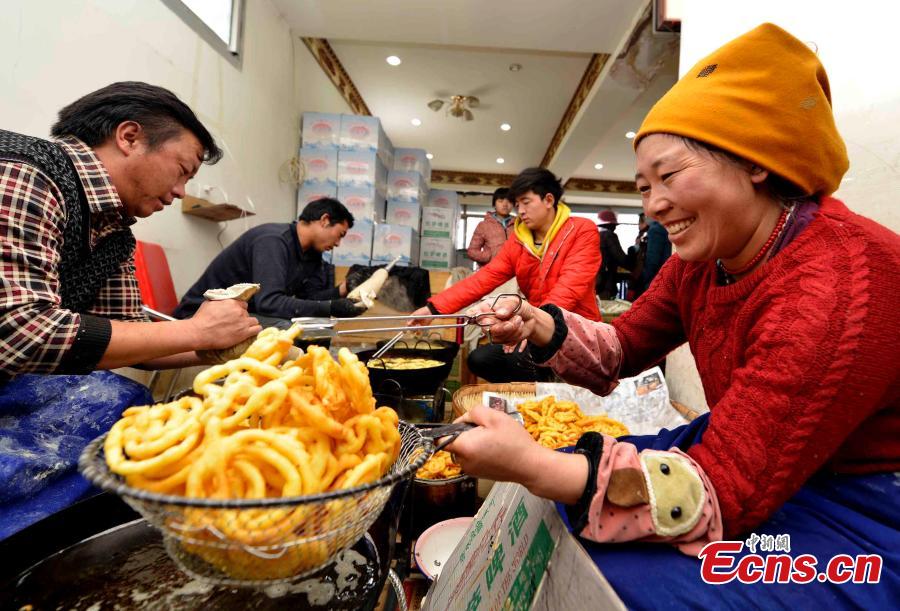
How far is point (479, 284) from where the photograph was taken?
321 cm

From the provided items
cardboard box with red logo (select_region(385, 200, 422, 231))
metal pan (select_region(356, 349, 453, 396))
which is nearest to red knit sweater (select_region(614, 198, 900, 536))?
metal pan (select_region(356, 349, 453, 396))

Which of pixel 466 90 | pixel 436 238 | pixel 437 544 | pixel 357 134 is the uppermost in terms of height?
pixel 466 90

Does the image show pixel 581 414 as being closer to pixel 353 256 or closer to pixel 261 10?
pixel 353 256

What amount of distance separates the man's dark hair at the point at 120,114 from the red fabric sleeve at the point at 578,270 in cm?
211

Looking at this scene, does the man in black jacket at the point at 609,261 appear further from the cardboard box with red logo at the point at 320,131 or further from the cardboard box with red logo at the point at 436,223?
the cardboard box with red logo at the point at 320,131

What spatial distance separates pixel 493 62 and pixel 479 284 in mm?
3870

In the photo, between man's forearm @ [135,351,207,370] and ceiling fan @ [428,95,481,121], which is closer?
man's forearm @ [135,351,207,370]

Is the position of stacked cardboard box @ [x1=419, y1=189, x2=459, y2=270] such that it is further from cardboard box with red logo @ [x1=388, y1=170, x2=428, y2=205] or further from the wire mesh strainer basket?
the wire mesh strainer basket

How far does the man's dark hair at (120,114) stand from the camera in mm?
1438

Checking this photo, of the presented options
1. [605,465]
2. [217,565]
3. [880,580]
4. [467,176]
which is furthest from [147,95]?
[467,176]

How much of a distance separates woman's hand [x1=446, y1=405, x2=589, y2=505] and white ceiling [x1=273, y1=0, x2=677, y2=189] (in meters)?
4.61

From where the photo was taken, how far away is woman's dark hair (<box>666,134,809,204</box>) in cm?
92

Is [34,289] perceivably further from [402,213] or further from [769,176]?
[402,213]

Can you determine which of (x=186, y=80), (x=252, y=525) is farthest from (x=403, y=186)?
(x=252, y=525)
